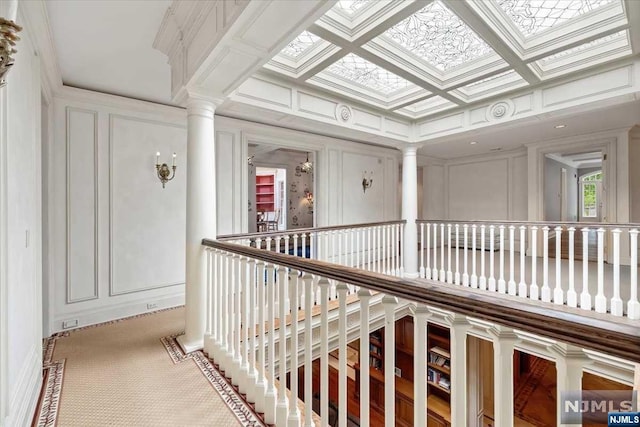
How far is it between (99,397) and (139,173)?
7.75ft

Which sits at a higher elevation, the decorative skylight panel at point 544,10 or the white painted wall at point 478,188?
the decorative skylight panel at point 544,10

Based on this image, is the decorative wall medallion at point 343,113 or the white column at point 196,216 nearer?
the white column at point 196,216

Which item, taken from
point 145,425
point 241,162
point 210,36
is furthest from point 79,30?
point 145,425

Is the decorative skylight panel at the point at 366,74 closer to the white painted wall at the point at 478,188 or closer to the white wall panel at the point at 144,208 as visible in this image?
the white wall panel at the point at 144,208

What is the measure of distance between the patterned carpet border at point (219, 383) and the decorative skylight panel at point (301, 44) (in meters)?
2.61

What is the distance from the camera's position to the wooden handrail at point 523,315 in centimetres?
59

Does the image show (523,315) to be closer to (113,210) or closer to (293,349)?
(293,349)

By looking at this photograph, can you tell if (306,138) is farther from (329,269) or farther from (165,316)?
(329,269)

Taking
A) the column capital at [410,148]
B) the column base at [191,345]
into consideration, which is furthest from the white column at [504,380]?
the column capital at [410,148]

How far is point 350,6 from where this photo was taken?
219cm

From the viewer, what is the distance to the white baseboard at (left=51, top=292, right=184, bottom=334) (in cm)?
301

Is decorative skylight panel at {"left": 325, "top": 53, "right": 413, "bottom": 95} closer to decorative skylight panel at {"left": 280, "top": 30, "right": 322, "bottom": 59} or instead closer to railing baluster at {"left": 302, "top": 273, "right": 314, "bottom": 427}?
decorative skylight panel at {"left": 280, "top": 30, "right": 322, "bottom": 59}

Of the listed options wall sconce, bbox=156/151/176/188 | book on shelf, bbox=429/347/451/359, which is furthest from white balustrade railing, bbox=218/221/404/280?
wall sconce, bbox=156/151/176/188

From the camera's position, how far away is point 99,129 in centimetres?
322
